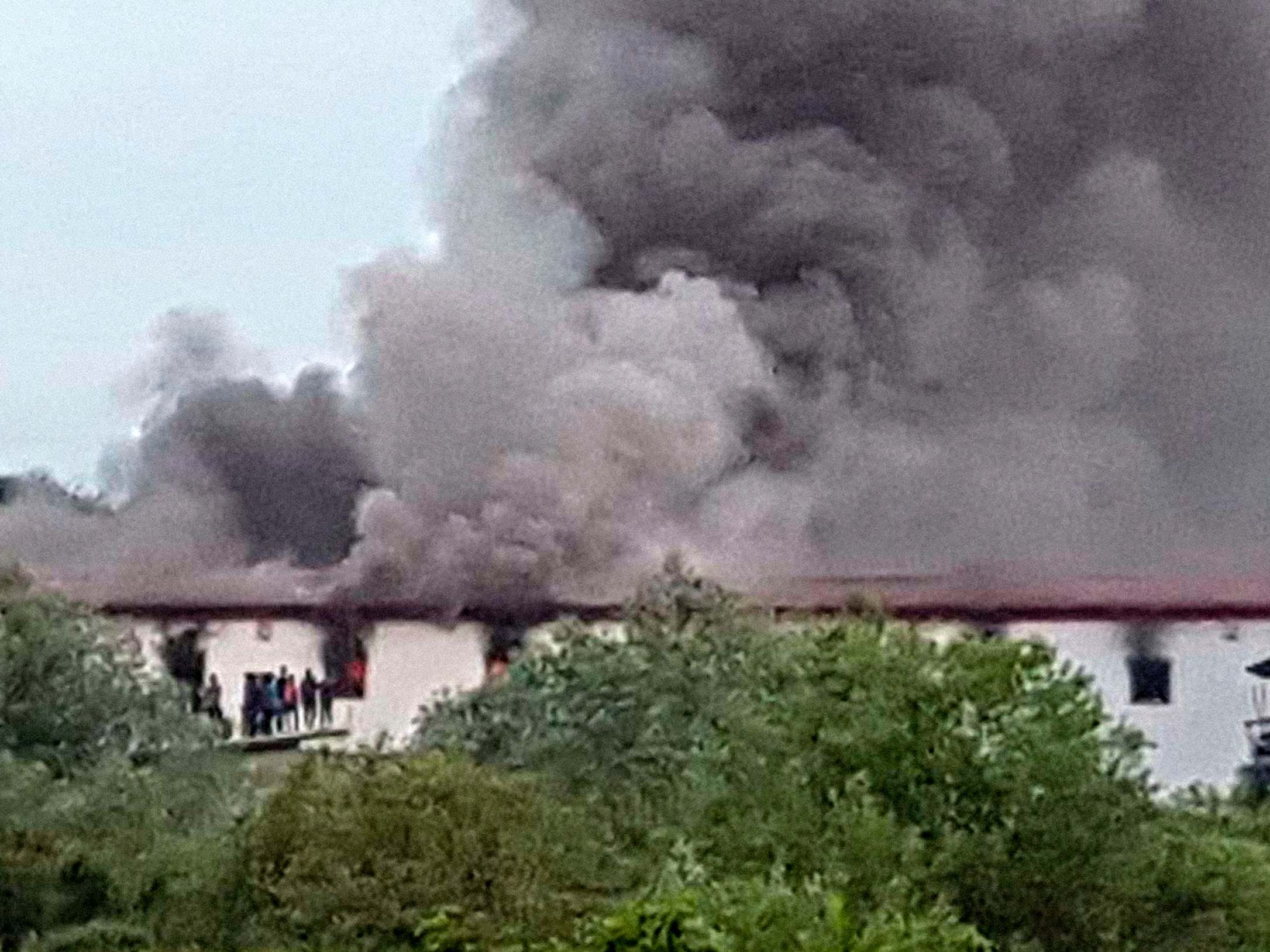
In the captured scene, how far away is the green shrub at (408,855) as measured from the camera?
13.9 meters

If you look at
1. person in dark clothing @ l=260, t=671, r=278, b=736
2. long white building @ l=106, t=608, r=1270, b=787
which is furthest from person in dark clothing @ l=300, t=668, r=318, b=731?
person in dark clothing @ l=260, t=671, r=278, b=736

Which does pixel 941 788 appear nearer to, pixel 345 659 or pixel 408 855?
pixel 408 855

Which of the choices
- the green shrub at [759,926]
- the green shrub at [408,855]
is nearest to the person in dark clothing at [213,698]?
the green shrub at [408,855]

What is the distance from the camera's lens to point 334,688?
2958 centimetres

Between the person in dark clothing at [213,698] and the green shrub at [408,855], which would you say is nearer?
the green shrub at [408,855]

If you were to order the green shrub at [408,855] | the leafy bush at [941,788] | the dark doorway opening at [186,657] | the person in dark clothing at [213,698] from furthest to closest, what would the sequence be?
the dark doorway opening at [186,657], the person in dark clothing at [213,698], the green shrub at [408,855], the leafy bush at [941,788]

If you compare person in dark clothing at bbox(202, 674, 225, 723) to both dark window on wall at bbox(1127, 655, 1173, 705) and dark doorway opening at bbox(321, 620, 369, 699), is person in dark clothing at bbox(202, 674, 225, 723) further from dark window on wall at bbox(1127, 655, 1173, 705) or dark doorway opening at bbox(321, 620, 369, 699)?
dark window on wall at bbox(1127, 655, 1173, 705)

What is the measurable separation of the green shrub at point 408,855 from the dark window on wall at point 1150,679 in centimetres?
1409

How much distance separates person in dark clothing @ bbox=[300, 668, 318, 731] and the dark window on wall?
850cm

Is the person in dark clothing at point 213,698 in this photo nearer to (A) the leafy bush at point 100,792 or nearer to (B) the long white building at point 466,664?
(B) the long white building at point 466,664

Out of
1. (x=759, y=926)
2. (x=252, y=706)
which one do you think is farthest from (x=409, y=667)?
(x=759, y=926)

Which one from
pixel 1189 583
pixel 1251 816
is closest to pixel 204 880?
pixel 1251 816

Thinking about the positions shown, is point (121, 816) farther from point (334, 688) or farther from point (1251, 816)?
point (334, 688)

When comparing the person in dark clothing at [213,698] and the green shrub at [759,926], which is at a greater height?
the person in dark clothing at [213,698]
